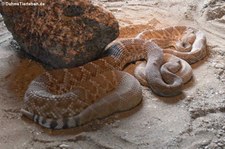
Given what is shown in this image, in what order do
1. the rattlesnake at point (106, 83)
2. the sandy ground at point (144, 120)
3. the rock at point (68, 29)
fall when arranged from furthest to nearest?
the rock at point (68, 29)
the rattlesnake at point (106, 83)
the sandy ground at point (144, 120)

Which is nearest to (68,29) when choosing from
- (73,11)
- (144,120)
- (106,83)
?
(73,11)

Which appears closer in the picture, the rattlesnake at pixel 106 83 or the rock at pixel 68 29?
the rattlesnake at pixel 106 83

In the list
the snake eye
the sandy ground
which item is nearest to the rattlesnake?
the sandy ground

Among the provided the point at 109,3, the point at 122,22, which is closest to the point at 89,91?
the point at 122,22

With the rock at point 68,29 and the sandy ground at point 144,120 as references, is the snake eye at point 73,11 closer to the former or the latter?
the rock at point 68,29

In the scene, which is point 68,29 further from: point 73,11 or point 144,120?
point 144,120

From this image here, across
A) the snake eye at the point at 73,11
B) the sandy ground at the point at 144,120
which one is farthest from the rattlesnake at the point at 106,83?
the snake eye at the point at 73,11

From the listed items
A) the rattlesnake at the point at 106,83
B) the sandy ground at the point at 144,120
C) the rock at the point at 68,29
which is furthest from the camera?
the rock at the point at 68,29
